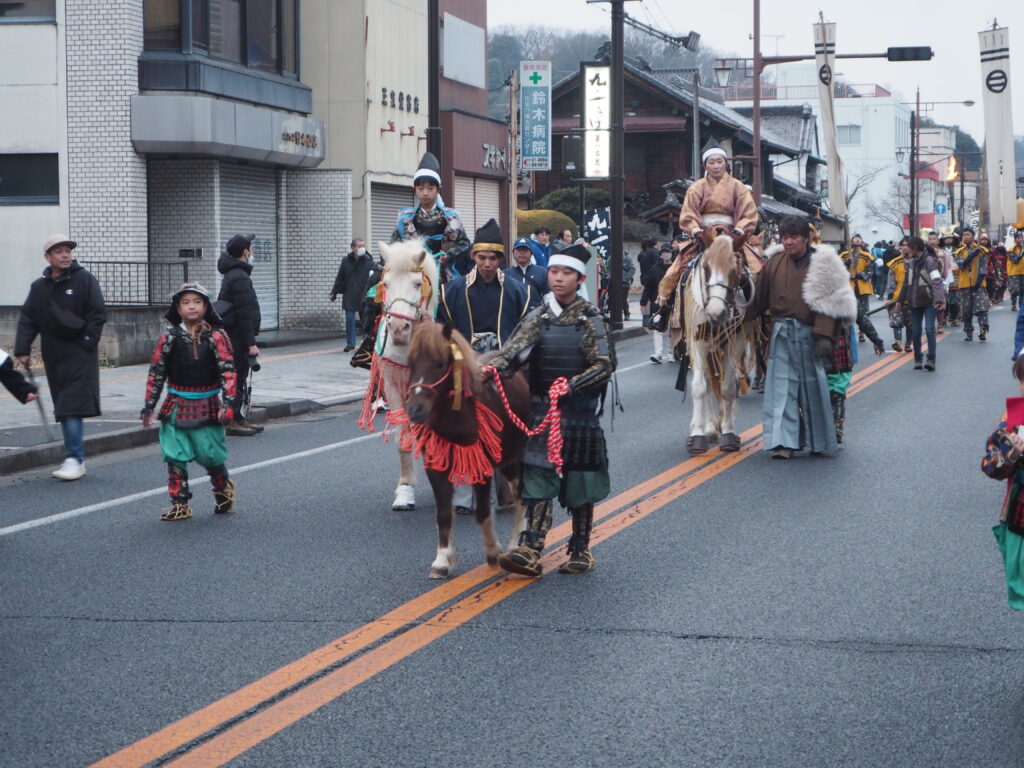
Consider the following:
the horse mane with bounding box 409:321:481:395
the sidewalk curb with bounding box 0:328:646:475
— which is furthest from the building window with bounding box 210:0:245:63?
the horse mane with bounding box 409:321:481:395

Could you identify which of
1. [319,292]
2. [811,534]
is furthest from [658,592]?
[319,292]

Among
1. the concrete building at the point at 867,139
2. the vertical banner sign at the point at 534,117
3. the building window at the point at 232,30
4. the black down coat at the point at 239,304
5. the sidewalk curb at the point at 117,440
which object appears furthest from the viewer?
the concrete building at the point at 867,139

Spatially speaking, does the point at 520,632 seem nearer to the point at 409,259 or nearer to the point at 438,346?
the point at 438,346

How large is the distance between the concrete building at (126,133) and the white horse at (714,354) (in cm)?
1153

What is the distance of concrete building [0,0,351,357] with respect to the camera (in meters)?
23.4

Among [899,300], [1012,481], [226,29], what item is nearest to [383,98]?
[226,29]

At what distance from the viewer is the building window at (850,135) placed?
102500 millimetres

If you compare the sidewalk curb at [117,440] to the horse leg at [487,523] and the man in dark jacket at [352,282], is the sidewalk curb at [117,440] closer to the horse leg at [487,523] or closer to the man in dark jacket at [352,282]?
the horse leg at [487,523]

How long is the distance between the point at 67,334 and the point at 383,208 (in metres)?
19.1

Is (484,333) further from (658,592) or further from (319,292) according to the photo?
(319,292)

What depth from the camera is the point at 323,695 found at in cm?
568

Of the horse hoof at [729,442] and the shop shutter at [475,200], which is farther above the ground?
the shop shutter at [475,200]

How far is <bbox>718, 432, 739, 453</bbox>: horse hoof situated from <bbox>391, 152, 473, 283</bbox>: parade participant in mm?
3420

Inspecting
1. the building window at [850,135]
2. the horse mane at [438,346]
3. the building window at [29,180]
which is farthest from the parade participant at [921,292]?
the building window at [850,135]
